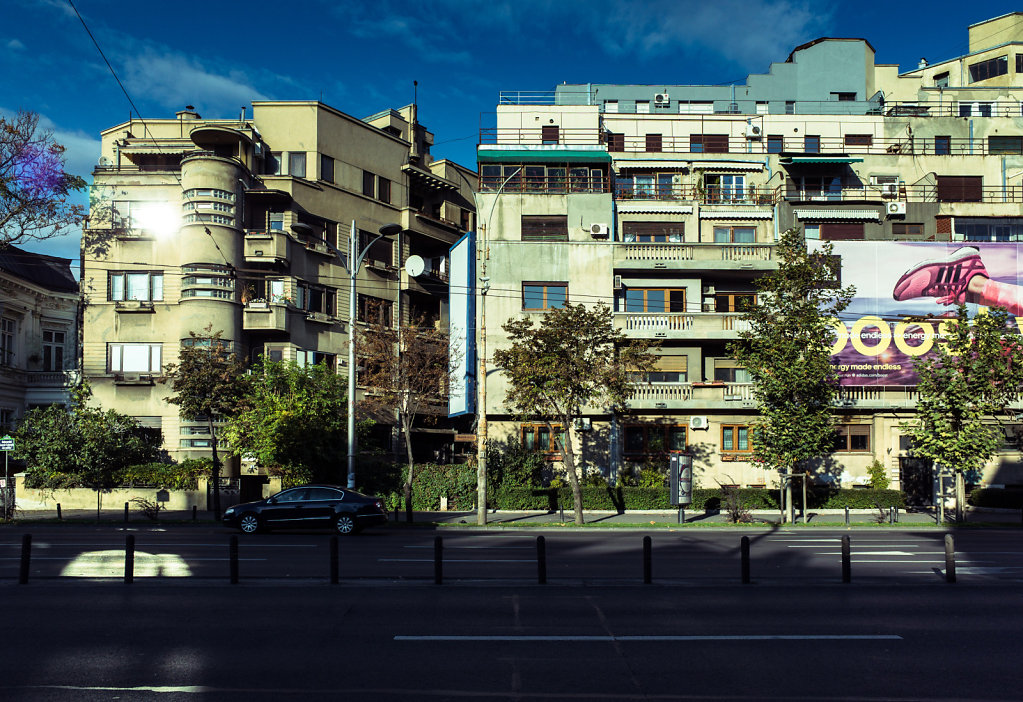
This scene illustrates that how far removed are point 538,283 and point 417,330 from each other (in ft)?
20.8

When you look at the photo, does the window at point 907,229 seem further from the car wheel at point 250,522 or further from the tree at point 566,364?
the car wheel at point 250,522

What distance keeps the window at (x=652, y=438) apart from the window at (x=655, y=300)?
6.03 m

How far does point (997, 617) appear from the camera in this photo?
1152cm

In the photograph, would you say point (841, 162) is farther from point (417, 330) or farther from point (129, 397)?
point (129, 397)

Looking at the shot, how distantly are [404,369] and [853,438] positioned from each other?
21718mm

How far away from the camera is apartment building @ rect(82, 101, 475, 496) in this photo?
37.1 meters

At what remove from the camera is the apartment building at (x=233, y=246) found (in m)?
37.1

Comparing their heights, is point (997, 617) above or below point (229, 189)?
below

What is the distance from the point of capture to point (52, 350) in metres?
47.0

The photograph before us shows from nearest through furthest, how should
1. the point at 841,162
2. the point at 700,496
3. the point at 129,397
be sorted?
the point at 700,496 → the point at 129,397 → the point at 841,162

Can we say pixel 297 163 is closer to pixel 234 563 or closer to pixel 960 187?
pixel 234 563

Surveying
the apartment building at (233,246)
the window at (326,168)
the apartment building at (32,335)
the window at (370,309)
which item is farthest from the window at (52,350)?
the window at (326,168)

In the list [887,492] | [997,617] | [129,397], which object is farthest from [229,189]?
[997,617]

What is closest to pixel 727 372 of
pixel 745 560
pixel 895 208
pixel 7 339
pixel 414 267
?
pixel 895 208
